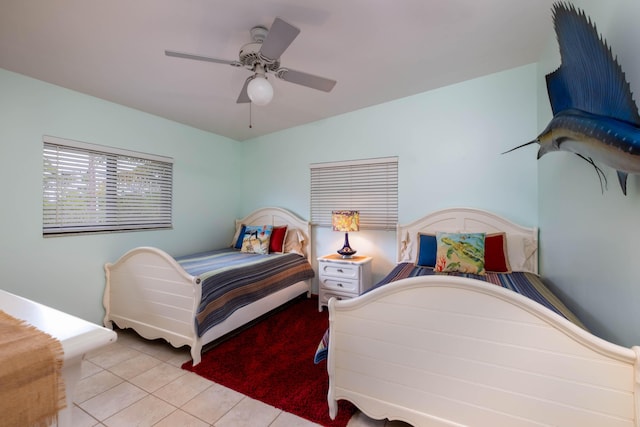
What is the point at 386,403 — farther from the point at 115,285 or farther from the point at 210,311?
the point at 115,285

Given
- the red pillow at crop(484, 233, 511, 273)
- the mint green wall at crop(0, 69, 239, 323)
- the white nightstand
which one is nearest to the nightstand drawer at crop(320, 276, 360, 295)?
the white nightstand

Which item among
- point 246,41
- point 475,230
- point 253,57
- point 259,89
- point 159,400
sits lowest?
point 159,400

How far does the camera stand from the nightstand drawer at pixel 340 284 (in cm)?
296

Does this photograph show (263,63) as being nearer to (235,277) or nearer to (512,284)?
(235,277)

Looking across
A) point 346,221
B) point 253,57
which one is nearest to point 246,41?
point 253,57

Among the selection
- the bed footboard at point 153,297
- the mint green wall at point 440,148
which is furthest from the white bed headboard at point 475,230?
the bed footboard at point 153,297

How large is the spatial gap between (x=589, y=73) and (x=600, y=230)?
2.76 ft

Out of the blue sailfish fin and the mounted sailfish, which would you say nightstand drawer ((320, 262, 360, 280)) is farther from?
the blue sailfish fin

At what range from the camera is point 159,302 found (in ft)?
7.58

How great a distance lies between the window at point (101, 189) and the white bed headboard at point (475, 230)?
113 inches

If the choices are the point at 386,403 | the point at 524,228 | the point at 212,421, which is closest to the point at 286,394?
the point at 212,421

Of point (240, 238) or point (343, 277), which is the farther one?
point (240, 238)

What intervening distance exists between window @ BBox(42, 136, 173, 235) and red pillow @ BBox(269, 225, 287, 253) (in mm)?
1278

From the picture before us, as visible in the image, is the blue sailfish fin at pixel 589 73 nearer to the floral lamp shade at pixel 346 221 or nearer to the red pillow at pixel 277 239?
the floral lamp shade at pixel 346 221
